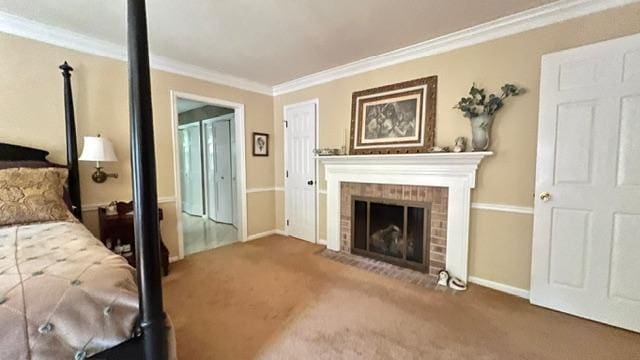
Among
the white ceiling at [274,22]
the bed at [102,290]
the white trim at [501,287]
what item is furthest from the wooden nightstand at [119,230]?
the white trim at [501,287]

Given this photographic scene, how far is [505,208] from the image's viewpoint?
2.44 metres

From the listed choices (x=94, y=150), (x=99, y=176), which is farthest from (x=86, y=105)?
(x=99, y=176)

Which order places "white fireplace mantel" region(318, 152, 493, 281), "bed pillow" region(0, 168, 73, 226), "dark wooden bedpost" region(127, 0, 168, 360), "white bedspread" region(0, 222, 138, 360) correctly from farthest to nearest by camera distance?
"white fireplace mantel" region(318, 152, 493, 281) → "bed pillow" region(0, 168, 73, 226) → "dark wooden bedpost" region(127, 0, 168, 360) → "white bedspread" region(0, 222, 138, 360)

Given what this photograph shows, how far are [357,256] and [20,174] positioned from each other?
316 centimetres

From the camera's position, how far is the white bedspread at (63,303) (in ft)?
2.82

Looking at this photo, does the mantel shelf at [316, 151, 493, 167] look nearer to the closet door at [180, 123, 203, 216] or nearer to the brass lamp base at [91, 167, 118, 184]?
the brass lamp base at [91, 167, 118, 184]

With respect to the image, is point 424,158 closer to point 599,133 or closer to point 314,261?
point 599,133

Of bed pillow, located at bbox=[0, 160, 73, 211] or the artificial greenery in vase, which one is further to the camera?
the artificial greenery in vase

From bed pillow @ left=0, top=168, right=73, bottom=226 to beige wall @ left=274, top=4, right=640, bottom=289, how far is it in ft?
10.9

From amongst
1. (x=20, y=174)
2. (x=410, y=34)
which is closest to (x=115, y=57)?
(x=20, y=174)

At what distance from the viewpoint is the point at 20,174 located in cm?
200

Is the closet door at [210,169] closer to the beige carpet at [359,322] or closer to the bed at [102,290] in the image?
the beige carpet at [359,322]

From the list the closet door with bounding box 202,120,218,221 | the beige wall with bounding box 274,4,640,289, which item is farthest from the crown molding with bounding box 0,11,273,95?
the beige wall with bounding box 274,4,640,289

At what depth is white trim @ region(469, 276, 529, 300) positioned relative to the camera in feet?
7.75
